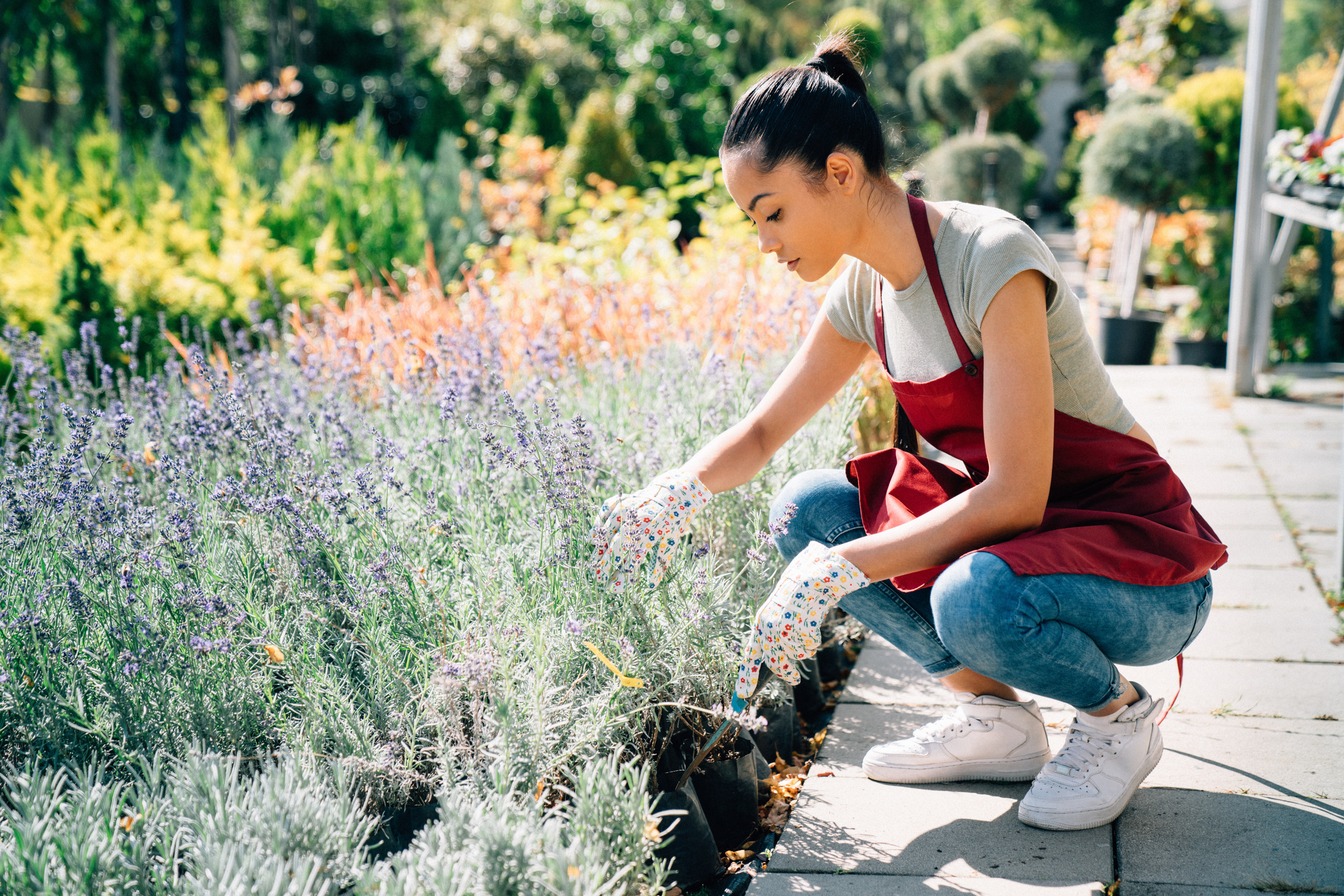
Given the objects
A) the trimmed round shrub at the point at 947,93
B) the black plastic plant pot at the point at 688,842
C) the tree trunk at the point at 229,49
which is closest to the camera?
the black plastic plant pot at the point at 688,842

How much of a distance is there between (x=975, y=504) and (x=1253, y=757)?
0.87 meters

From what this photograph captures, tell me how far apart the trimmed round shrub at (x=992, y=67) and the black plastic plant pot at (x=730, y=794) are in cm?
1153

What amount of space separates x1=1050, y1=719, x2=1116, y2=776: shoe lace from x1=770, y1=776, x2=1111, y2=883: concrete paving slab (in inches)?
4.2

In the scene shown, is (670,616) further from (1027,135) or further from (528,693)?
(1027,135)

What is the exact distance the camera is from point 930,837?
1758mm

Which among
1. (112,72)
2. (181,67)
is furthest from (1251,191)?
(112,72)

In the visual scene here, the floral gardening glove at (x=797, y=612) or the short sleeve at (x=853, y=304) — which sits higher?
the short sleeve at (x=853, y=304)

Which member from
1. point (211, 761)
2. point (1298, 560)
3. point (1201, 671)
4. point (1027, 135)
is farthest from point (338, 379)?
point (1027, 135)

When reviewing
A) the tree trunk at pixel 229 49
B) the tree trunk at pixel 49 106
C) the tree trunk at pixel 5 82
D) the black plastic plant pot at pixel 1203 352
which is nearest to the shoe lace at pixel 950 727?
the black plastic plant pot at pixel 1203 352

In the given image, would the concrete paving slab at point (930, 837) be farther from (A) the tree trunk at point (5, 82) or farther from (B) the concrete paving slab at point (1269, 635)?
(A) the tree trunk at point (5, 82)

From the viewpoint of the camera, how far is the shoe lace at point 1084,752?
1769 millimetres

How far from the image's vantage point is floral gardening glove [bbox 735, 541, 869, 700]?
1.64 metres

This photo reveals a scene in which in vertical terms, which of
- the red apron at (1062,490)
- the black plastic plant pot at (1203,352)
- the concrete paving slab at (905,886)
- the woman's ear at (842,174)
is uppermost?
the woman's ear at (842,174)

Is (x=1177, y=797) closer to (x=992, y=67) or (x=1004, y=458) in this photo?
(x=1004, y=458)
